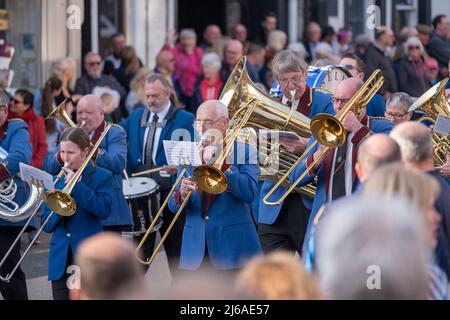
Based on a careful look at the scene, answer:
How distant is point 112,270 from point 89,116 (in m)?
4.48

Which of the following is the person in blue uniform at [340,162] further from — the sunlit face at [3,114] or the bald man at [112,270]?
the bald man at [112,270]

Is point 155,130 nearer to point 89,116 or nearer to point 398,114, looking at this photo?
point 89,116

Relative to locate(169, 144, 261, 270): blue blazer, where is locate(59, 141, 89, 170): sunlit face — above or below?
above

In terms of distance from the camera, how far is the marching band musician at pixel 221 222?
694 centimetres

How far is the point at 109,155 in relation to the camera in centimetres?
797

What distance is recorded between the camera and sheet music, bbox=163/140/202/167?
6891 mm

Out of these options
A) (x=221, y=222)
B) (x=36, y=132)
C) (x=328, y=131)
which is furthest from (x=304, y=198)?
(x=36, y=132)

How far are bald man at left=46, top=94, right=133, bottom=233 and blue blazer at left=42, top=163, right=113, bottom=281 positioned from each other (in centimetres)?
46

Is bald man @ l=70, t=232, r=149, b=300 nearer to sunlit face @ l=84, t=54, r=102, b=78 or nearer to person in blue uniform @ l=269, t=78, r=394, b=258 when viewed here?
person in blue uniform @ l=269, t=78, r=394, b=258

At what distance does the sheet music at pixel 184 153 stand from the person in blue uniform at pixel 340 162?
611mm

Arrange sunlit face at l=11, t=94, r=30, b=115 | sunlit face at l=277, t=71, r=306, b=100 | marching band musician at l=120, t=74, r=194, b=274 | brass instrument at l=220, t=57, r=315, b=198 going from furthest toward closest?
1. sunlit face at l=11, t=94, r=30, b=115
2. marching band musician at l=120, t=74, r=194, b=274
3. sunlit face at l=277, t=71, r=306, b=100
4. brass instrument at l=220, t=57, r=315, b=198

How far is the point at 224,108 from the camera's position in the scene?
6.99 m

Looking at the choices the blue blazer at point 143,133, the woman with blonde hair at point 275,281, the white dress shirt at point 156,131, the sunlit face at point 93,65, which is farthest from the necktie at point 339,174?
the sunlit face at point 93,65

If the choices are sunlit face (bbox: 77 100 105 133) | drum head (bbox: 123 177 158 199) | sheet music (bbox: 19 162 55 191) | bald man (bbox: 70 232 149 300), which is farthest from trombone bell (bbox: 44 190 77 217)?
bald man (bbox: 70 232 149 300)
